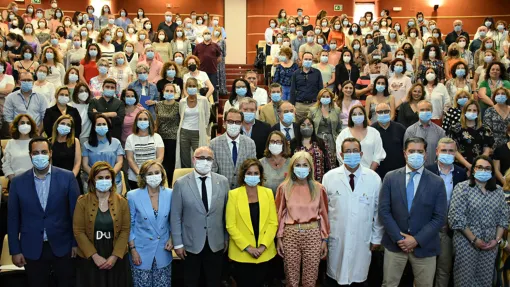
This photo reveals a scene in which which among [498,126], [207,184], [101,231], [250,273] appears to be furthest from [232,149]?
[498,126]

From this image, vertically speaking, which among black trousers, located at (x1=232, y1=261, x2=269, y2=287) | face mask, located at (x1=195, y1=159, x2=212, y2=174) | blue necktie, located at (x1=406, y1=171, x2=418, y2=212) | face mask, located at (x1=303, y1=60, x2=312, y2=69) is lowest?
black trousers, located at (x1=232, y1=261, x2=269, y2=287)

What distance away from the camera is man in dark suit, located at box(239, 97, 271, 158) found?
24.0 feet

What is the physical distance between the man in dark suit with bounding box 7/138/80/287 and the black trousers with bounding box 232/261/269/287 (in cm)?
164

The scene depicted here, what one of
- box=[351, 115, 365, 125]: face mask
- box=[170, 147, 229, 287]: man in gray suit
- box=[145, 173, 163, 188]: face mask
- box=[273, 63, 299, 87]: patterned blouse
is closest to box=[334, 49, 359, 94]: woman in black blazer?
box=[273, 63, 299, 87]: patterned blouse

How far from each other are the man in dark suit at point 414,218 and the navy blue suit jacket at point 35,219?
3142mm

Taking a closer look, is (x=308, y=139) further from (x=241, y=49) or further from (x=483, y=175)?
(x=241, y=49)

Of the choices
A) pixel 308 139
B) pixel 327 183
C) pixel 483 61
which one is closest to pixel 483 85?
pixel 483 61

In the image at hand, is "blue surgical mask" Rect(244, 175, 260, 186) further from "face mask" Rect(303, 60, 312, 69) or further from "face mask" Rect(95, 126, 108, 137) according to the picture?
"face mask" Rect(303, 60, 312, 69)

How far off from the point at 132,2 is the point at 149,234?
59.0ft

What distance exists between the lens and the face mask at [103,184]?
207 inches

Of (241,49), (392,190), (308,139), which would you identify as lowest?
(392,190)

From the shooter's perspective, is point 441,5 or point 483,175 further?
point 441,5

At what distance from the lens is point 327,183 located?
595cm

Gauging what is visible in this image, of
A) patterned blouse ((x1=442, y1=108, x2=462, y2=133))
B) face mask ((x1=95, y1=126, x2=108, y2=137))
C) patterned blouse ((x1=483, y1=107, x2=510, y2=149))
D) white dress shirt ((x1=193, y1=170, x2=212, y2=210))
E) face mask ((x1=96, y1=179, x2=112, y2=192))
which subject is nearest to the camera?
face mask ((x1=96, y1=179, x2=112, y2=192))
